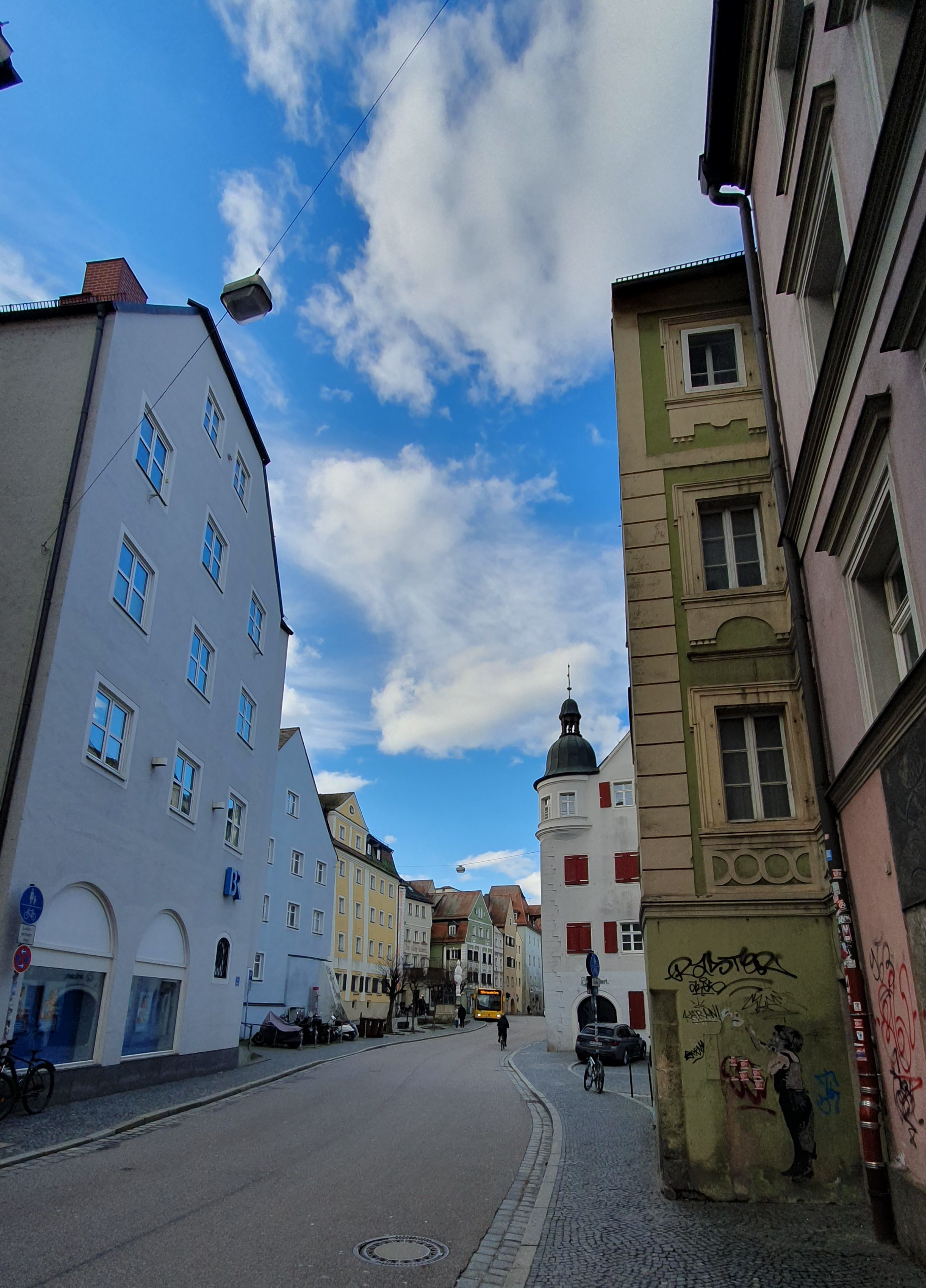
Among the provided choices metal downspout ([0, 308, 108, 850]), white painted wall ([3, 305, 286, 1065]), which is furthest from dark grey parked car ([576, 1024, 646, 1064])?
metal downspout ([0, 308, 108, 850])

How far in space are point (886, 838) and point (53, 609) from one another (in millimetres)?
12604

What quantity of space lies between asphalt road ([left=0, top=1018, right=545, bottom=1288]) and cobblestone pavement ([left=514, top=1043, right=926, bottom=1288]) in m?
0.78

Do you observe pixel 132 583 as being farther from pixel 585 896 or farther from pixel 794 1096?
pixel 585 896

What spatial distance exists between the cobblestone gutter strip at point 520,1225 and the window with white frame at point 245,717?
14823 mm

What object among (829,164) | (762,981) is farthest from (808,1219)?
(829,164)

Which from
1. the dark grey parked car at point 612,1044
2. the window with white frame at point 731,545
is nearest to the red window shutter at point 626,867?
the dark grey parked car at point 612,1044

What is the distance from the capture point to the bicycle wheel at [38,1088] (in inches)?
504

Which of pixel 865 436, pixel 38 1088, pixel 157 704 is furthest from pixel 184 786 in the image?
pixel 865 436

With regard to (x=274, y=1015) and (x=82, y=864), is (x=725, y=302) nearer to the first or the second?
(x=82, y=864)

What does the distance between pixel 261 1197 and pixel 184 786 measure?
42.5 feet

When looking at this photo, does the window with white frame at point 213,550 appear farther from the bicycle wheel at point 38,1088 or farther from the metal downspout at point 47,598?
the bicycle wheel at point 38,1088

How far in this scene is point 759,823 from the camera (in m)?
10.0

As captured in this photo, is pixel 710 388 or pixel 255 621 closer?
pixel 710 388

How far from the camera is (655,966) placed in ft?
31.8
